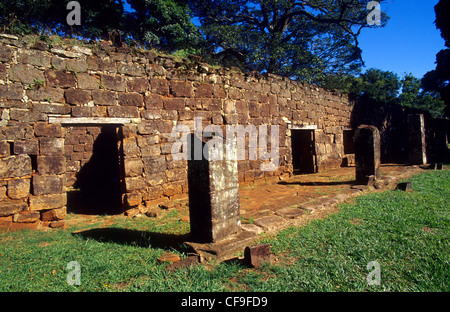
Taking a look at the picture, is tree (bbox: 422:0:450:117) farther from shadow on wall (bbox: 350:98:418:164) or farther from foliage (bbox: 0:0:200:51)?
foliage (bbox: 0:0:200:51)

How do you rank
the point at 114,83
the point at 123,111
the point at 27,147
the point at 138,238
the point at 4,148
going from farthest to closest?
1. the point at 123,111
2. the point at 114,83
3. the point at 27,147
4. the point at 4,148
5. the point at 138,238

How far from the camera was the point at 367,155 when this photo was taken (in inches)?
304

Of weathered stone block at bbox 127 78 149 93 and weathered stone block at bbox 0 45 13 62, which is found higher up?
weathered stone block at bbox 0 45 13 62

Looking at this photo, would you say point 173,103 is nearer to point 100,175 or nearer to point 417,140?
point 100,175

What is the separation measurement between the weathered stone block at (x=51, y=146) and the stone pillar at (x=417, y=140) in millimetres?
13649

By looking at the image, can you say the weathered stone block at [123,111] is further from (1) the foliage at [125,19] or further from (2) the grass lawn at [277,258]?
(1) the foliage at [125,19]

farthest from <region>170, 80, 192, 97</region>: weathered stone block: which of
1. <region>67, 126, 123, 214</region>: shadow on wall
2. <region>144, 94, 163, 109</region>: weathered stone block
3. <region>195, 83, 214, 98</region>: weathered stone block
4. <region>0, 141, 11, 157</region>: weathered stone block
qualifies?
<region>0, 141, 11, 157</region>: weathered stone block

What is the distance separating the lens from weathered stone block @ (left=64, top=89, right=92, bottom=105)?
209 inches

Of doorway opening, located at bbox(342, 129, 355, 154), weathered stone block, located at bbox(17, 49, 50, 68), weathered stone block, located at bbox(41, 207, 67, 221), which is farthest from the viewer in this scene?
doorway opening, located at bbox(342, 129, 355, 154)

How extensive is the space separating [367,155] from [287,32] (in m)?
16.9

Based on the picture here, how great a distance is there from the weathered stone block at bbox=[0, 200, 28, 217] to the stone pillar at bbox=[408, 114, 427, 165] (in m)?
14.3

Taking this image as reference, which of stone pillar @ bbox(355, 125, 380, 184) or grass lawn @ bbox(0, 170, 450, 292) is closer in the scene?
grass lawn @ bbox(0, 170, 450, 292)

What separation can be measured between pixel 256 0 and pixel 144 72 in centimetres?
1645

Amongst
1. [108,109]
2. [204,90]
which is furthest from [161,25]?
[108,109]
